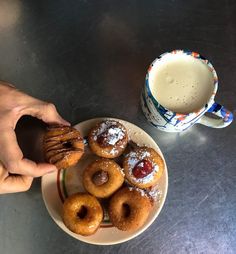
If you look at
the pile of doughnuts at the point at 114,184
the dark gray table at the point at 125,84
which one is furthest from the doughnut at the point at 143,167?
the dark gray table at the point at 125,84

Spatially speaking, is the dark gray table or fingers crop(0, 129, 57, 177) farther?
the dark gray table

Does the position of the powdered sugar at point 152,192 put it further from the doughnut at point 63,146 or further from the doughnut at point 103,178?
the doughnut at point 63,146

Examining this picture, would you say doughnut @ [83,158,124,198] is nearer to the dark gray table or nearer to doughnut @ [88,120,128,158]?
doughnut @ [88,120,128,158]

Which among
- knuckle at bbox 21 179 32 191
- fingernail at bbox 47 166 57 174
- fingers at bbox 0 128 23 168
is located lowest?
knuckle at bbox 21 179 32 191

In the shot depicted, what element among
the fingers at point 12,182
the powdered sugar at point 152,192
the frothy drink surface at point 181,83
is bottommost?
the powdered sugar at point 152,192

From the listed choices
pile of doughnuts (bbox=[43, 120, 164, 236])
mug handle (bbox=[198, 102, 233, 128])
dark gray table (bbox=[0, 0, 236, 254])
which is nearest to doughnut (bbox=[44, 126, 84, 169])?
pile of doughnuts (bbox=[43, 120, 164, 236])

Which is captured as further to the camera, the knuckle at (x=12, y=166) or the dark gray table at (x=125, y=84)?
the dark gray table at (x=125, y=84)

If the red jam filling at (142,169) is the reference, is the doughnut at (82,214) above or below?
below

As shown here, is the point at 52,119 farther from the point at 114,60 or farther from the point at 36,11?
the point at 36,11
